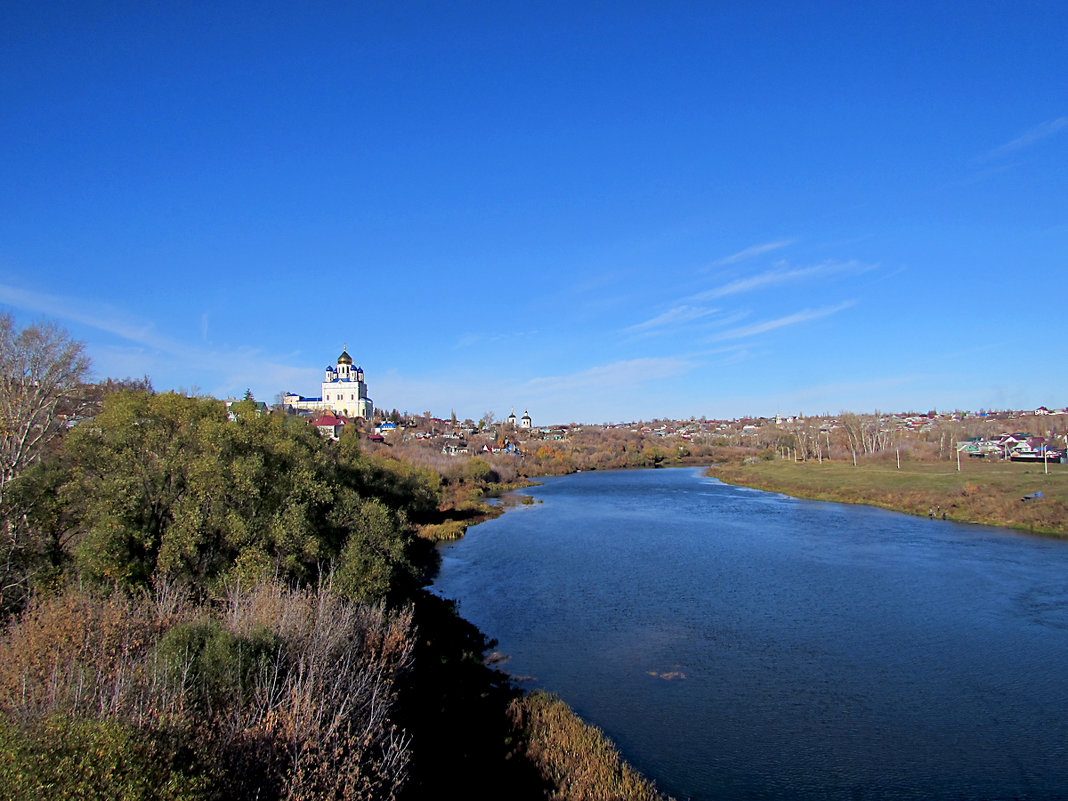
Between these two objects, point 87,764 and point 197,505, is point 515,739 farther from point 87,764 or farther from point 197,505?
point 87,764

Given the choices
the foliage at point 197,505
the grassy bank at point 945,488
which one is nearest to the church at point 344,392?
the grassy bank at point 945,488

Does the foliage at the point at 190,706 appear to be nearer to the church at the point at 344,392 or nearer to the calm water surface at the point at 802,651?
the calm water surface at the point at 802,651

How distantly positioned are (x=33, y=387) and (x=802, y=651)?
25.7 metres

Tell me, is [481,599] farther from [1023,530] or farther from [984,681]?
[1023,530]

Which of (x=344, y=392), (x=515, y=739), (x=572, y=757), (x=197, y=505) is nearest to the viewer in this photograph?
(x=572, y=757)

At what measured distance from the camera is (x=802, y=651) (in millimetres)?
18203

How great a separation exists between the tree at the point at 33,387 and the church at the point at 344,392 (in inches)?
3934

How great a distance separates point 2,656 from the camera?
7.57 m

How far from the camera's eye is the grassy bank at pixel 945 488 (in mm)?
38000

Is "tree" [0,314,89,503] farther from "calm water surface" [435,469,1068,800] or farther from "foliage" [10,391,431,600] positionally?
"calm water surface" [435,469,1068,800]

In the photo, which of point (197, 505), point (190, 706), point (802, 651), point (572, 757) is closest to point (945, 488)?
point (802, 651)

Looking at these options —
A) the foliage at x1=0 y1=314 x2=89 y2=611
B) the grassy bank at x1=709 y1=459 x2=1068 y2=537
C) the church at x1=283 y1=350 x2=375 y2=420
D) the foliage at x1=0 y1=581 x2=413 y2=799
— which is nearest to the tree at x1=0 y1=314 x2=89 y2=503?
the foliage at x1=0 y1=314 x2=89 y2=611

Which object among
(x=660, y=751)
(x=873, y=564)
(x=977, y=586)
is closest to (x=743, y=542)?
(x=873, y=564)

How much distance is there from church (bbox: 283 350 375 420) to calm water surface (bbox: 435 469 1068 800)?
9276 centimetres
